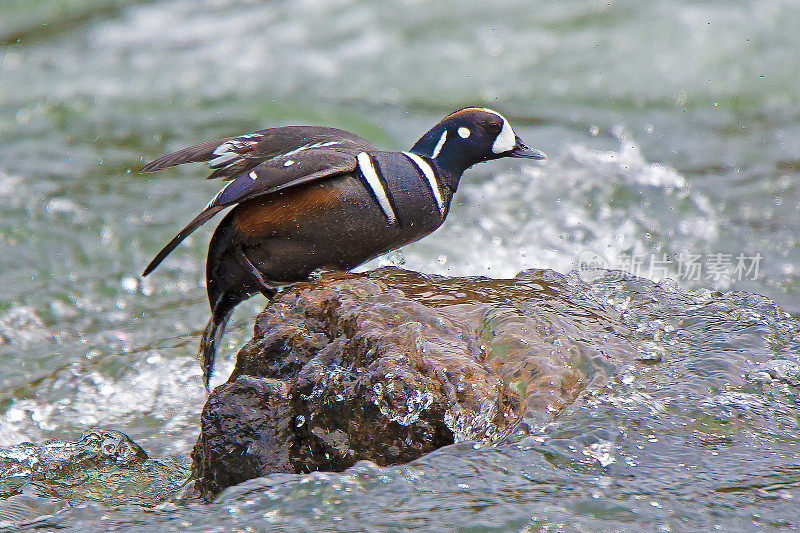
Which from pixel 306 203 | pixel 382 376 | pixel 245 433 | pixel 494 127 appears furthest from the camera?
pixel 494 127

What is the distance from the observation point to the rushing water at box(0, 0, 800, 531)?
2.88 metres

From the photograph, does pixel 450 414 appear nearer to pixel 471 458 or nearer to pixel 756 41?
pixel 471 458

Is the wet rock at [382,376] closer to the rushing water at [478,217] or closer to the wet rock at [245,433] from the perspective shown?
the wet rock at [245,433]

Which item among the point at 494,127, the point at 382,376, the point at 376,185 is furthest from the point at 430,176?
the point at 382,376

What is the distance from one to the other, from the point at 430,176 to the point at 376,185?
12.6 inches

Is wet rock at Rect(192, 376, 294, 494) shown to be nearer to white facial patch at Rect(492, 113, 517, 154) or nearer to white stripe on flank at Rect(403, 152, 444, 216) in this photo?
white stripe on flank at Rect(403, 152, 444, 216)

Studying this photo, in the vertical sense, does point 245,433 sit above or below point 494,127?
below

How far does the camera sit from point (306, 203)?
395cm

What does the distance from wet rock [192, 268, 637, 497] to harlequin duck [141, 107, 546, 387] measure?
41 cm

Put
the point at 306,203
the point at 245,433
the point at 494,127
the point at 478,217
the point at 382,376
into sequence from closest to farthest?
the point at 382,376 < the point at 245,433 < the point at 306,203 < the point at 494,127 < the point at 478,217

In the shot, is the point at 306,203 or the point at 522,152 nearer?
the point at 306,203

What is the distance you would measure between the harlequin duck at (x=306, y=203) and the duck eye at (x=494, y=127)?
0.58 ft

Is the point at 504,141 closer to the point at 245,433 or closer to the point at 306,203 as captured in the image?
the point at 306,203

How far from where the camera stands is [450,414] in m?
2.99
